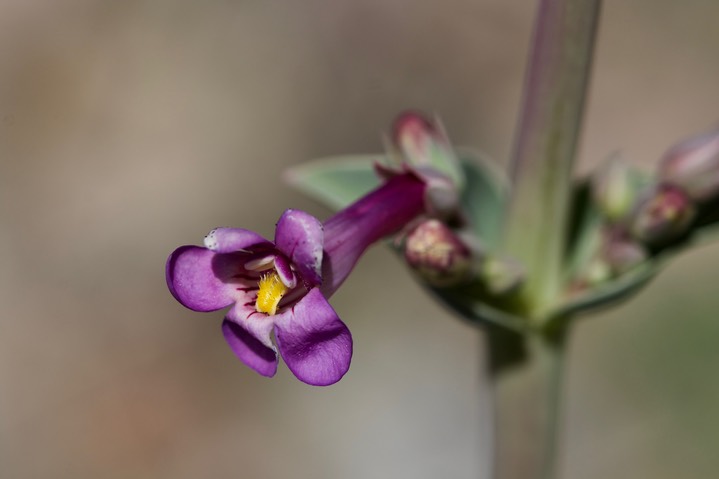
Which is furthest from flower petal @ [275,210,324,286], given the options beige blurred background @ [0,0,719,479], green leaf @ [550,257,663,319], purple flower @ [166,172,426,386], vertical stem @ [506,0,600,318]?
beige blurred background @ [0,0,719,479]

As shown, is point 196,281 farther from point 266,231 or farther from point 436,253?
point 266,231

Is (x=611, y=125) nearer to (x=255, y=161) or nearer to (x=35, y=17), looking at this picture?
(x=255, y=161)

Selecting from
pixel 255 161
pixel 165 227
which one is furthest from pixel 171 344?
pixel 255 161

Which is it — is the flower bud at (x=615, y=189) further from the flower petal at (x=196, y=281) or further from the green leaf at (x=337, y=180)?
the flower petal at (x=196, y=281)

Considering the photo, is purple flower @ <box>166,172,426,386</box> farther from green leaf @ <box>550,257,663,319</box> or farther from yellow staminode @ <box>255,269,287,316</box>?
green leaf @ <box>550,257,663,319</box>

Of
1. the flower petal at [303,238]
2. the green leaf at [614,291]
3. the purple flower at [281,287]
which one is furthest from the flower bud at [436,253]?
the flower petal at [303,238]
